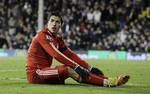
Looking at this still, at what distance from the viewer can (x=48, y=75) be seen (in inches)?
518

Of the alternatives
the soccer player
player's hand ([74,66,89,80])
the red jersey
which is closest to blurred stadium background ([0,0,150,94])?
the red jersey

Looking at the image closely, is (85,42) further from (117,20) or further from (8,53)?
(8,53)

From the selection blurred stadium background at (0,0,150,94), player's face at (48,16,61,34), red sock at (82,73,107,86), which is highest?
player's face at (48,16,61,34)

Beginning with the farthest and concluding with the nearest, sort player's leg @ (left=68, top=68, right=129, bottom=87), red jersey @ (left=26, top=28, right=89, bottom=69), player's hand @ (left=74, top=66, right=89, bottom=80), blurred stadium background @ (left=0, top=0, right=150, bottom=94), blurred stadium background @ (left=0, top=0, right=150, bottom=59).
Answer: blurred stadium background @ (left=0, top=0, right=150, bottom=59) → blurred stadium background @ (left=0, top=0, right=150, bottom=94) → red jersey @ (left=26, top=28, right=89, bottom=69) → player's leg @ (left=68, top=68, right=129, bottom=87) → player's hand @ (left=74, top=66, right=89, bottom=80)

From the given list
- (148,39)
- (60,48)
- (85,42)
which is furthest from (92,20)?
(60,48)

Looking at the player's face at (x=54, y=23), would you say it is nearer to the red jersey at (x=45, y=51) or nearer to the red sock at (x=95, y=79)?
the red jersey at (x=45, y=51)

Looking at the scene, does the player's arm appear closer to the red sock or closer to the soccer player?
the soccer player

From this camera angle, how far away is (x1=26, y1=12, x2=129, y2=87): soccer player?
505 inches

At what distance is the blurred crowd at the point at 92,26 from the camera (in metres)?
38.2

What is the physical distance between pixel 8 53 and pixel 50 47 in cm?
2611

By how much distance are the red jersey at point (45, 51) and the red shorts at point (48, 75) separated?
0.17 meters

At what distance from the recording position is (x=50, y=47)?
43.1ft

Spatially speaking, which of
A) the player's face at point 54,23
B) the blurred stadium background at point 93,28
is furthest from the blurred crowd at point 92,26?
the player's face at point 54,23

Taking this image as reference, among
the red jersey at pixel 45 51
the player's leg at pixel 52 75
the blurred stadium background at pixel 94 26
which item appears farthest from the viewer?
the blurred stadium background at pixel 94 26
